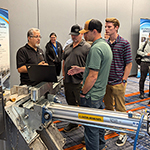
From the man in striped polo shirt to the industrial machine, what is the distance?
1338 mm

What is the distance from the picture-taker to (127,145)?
2178mm

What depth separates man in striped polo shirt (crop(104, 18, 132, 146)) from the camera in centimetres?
226

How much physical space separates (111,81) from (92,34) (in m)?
0.85

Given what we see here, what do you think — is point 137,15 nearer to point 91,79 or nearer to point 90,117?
point 91,79

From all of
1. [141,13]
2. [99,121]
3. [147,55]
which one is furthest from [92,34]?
[141,13]

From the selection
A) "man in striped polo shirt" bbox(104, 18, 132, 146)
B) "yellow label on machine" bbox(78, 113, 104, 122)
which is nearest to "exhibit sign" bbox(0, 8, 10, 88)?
Answer: "man in striped polo shirt" bbox(104, 18, 132, 146)

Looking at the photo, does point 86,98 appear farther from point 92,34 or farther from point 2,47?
point 2,47

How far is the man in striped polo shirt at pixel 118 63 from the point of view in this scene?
7.42 ft

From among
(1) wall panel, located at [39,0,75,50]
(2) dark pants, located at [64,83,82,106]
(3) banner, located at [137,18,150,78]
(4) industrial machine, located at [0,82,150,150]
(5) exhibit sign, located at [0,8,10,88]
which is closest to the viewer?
(4) industrial machine, located at [0,82,150,150]

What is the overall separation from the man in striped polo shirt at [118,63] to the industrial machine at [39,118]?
1338 millimetres

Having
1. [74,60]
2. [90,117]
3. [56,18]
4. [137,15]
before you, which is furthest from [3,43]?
[137,15]

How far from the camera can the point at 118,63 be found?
2.29 m

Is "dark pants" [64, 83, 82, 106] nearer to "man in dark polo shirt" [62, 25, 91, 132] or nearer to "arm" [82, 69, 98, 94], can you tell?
"man in dark polo shirt" [62, 25, 91, 132]

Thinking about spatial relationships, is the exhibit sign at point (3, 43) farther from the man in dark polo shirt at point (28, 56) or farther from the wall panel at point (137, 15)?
the wall panel at point (137, 15)
